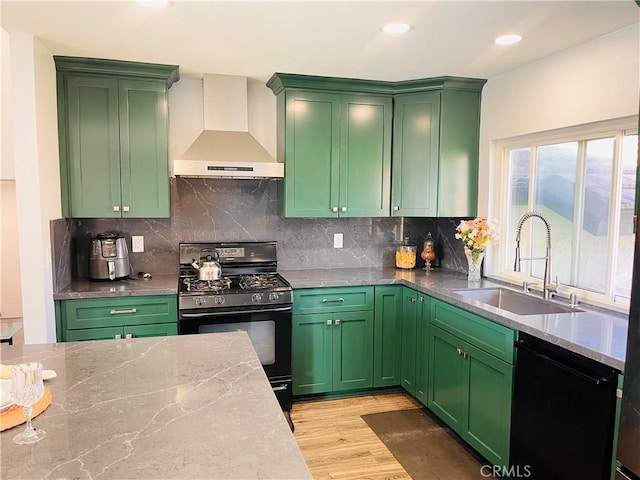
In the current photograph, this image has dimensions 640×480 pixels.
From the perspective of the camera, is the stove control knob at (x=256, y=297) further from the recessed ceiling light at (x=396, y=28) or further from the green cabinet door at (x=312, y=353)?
the recessed ceiling light at (x=396, y=28)

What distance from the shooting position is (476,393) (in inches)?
103

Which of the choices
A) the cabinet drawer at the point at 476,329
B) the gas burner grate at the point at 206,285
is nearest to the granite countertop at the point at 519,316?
the cabinet drawer at the point at 476,329

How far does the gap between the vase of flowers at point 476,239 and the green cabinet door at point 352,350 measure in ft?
2.74

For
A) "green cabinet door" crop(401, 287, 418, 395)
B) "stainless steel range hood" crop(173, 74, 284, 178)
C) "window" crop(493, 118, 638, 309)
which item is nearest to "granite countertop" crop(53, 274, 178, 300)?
"stainless steel range hood" crop(173, 74, 284, 178)

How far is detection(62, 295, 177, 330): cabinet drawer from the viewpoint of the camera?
2881mm

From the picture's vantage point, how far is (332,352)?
3.39m

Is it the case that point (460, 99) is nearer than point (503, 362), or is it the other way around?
point (503, 362)

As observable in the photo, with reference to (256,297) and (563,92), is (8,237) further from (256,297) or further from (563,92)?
(563,92)

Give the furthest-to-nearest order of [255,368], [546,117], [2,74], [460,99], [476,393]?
[460,99] → [2,74] → [546,117] → [476,393] → [255,368]

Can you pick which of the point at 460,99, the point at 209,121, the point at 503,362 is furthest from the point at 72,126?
the point at 503,362

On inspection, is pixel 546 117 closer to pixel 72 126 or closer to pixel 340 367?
pixel 340 367

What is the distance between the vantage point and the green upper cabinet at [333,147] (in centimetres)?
345

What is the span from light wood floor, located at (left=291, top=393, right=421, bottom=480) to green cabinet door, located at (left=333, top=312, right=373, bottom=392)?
0.15 meters

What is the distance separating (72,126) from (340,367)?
249cm
